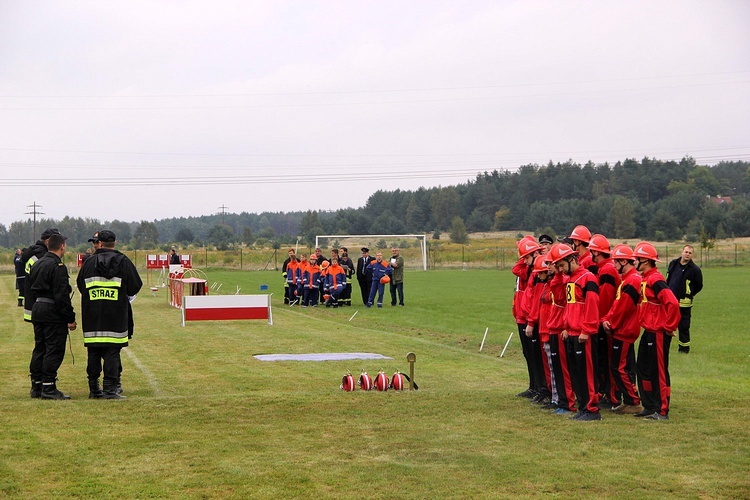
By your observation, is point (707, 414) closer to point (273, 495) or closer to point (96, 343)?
point (273, 495)

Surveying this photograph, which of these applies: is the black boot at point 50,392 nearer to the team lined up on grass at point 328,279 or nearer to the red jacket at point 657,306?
the red jacket at point 657,306

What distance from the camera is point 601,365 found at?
1082 cm

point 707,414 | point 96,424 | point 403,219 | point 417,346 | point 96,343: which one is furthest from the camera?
point 403,219

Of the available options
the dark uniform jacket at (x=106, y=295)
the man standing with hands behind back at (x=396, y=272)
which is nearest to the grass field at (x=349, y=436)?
the dark uniform jacket at (x=106, y=295)

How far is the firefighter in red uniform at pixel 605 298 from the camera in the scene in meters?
10.6

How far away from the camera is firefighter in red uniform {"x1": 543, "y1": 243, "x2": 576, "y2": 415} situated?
33.7ft

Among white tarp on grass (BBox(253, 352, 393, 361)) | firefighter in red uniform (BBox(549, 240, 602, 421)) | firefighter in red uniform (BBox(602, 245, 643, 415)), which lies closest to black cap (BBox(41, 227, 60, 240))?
white tarp on grass (BBox(253, 352, 393, 361))

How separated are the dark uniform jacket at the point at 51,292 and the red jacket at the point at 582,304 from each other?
6209mm

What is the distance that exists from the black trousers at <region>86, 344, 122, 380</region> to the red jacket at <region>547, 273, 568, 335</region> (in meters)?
5.50

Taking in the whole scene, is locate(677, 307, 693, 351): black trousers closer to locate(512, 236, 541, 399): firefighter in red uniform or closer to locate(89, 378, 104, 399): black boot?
locate(512, 236, 541, 399): firefighter in red uniform

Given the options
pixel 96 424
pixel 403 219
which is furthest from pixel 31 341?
pixel 403 219

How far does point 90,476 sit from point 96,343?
13.8ft

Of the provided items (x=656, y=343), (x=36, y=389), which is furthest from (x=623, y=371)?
(x=36, y=389)

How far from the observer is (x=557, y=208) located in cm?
10519
